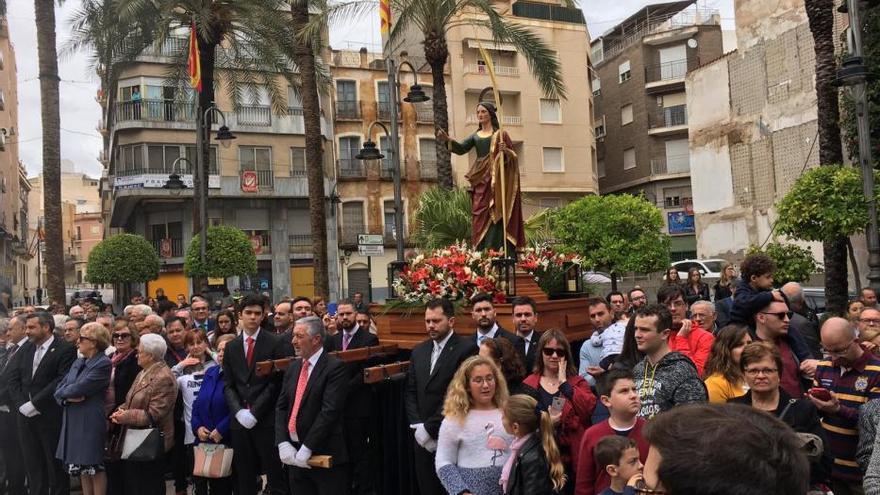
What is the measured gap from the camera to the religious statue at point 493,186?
884 cm

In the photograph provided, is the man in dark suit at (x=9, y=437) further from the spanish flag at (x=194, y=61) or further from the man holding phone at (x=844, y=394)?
the spanish flag at (x=194, y=61)

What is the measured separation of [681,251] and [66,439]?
38.9 m

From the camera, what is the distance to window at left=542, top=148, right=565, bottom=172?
41750mm

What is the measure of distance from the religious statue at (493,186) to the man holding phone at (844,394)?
15.0ft

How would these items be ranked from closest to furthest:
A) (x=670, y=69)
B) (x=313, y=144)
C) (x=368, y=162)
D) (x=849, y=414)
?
(x=849, y=414) < (x=313, y=144) < (x=368, y=162) < (x=670, y=69)

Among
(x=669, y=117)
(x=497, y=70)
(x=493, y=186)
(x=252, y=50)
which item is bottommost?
(x=493, y=186)

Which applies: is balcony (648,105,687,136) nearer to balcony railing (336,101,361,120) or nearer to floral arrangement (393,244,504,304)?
balcony railing (336,101,361,120)

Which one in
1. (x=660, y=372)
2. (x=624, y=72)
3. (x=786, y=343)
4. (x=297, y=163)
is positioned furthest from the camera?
(x=624, y=72)

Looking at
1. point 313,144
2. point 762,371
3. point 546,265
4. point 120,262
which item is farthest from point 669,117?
point 762,371

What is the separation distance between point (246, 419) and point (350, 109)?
111ft

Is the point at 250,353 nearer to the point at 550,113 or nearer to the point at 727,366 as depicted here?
the point at 727,366

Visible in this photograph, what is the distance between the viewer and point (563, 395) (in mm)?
5219

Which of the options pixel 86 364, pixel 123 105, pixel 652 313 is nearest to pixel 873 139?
pixel 652 313

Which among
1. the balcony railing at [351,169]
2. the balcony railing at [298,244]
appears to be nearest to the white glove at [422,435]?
the balcony railing at [298,244]
